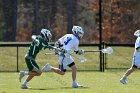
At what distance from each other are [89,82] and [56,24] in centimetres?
3798

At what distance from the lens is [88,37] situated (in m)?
54.9

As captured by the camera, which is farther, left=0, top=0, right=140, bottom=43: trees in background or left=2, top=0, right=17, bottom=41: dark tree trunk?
left=2, top=0, right=17, bottom=41: dark tree trunk

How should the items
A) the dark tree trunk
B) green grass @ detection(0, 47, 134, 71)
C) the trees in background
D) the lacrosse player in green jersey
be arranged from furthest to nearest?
the dark tree trunk
the trees in background
green grass @ detection(0, 47, 134, 71)
the lacrosse player in green jersey

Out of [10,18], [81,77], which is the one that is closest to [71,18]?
[10,18]

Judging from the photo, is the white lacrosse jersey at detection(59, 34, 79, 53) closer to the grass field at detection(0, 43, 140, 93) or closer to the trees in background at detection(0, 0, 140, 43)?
the grass field at detection(0, 43, 140, 93)

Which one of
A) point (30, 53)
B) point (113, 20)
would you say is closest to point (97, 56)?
point (30, 53)

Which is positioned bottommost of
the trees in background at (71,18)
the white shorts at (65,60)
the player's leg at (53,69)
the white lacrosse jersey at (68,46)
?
the trees in background at (71,18)

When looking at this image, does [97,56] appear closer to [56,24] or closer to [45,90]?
[45,90]

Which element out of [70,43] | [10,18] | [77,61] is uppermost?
[70,43]

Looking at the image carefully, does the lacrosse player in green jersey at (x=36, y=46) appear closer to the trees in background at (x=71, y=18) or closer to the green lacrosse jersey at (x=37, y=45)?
the green lacrosse jersey at (x=37, y=45)

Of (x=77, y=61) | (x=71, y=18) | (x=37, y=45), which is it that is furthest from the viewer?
(x=71, y=18)

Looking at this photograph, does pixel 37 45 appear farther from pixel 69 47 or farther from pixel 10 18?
pixel 10 18

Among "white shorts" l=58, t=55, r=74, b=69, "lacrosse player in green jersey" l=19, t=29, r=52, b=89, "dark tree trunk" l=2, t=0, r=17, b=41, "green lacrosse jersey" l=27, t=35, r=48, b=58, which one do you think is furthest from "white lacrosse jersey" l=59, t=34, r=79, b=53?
"dark tree trunk" l=2, t=0, r=17, b=41

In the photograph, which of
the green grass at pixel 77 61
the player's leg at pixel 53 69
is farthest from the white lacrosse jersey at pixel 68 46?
the green grass at pixel 77 61
